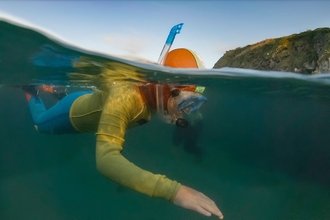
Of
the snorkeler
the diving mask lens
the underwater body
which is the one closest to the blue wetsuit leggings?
the snorkeler

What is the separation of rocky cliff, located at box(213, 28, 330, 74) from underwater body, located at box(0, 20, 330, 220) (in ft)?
4.24

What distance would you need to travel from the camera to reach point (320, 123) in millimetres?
18281

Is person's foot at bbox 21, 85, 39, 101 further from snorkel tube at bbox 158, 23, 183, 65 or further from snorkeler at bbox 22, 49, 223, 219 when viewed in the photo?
snorkel tube at bbox 158, 23, 183, 65

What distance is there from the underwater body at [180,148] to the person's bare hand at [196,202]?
14.1 ft

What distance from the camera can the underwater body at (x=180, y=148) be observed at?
8.59 meters

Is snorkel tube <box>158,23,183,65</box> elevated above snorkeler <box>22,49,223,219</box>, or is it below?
above

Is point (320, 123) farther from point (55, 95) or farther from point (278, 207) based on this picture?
point (55, 95)

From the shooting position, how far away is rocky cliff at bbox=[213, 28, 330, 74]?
43.4 feet

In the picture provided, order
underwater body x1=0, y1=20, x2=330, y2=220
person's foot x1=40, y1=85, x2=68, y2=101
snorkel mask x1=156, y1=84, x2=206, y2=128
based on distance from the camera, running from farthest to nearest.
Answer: person's foot x1=40, y1=85, x2=68, y2=101 → underwater body x1=0, y1=20, x2=330, y2=220 → snorkel mask x1=156, y1=84, x2=206, y2=128

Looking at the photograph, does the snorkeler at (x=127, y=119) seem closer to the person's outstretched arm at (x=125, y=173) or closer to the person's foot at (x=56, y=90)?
the person's outstretched arm at (x=125, y=173)

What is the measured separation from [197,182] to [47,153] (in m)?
9.46

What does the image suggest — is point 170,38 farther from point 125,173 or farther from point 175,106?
point 125,173

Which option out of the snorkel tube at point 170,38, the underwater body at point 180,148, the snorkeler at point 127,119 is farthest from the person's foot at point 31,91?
the snorkel tube at point 170,38

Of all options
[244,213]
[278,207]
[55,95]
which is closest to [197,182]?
[244,213]
